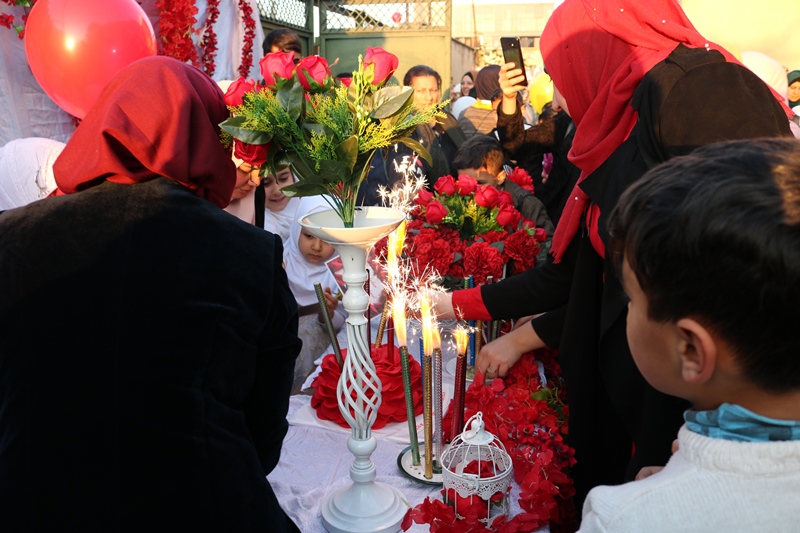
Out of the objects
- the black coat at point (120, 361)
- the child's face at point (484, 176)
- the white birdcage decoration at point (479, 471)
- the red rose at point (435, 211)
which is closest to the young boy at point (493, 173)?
the child's face at point (484, 176)

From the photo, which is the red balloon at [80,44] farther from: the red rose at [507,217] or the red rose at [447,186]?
the red rose at [507,217]

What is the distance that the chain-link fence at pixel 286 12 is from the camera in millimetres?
7154

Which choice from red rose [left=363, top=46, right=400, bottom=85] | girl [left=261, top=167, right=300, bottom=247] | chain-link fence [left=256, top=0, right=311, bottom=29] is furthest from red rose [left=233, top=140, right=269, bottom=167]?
chain-link fence [left=256, top=0, right=311, bottom=29]

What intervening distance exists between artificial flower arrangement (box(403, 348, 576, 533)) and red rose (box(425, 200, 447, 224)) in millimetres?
524

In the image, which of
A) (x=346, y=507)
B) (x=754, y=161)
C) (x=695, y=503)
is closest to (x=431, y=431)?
(x=346, y=507)

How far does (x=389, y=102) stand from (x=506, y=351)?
2.67 ft

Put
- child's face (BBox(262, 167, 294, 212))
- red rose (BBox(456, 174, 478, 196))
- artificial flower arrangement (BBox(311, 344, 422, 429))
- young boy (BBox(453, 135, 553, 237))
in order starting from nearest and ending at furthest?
artificial flower arrangement (BBox(311, 344, 422, 429)) → red rose (BBox(456, 174, 478, 196)) → child's face (BBox(262, 167, 294, 212)) → young boy (BBox(453, 135, 553, 237))

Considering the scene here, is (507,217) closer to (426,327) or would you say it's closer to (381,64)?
(426,327)

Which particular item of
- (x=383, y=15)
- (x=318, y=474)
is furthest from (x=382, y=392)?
(x=383, y=15)

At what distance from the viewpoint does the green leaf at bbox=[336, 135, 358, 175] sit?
1025 mm

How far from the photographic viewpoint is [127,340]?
0.98 m

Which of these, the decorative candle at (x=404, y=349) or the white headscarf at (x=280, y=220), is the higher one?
the decorative candle at (x=404, y=349)

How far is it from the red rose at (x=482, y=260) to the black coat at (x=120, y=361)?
880mm

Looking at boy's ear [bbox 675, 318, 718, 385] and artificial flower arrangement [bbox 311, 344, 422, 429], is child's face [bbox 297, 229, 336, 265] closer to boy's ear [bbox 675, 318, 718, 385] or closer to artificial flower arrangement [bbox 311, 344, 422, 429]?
artificial flower arrangement [bbox 311, 344, 422, 429]
